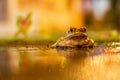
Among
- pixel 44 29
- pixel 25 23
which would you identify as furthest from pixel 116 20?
pixel 25 23

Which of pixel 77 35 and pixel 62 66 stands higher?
pixel 77 35

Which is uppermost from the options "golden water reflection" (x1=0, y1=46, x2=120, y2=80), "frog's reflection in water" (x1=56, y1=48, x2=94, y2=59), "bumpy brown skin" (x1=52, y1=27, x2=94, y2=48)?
"bumpy brown skin" (x1=52, y1=27, x2=94, y2=48)

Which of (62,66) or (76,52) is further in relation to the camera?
(76,52)

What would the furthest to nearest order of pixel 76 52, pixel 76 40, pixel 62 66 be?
pixel 76 40, pixel 76 52, pixel 62 66

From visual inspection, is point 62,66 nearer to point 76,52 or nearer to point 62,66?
point 62,66

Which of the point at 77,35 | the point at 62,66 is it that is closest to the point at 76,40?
the point at 77,35
